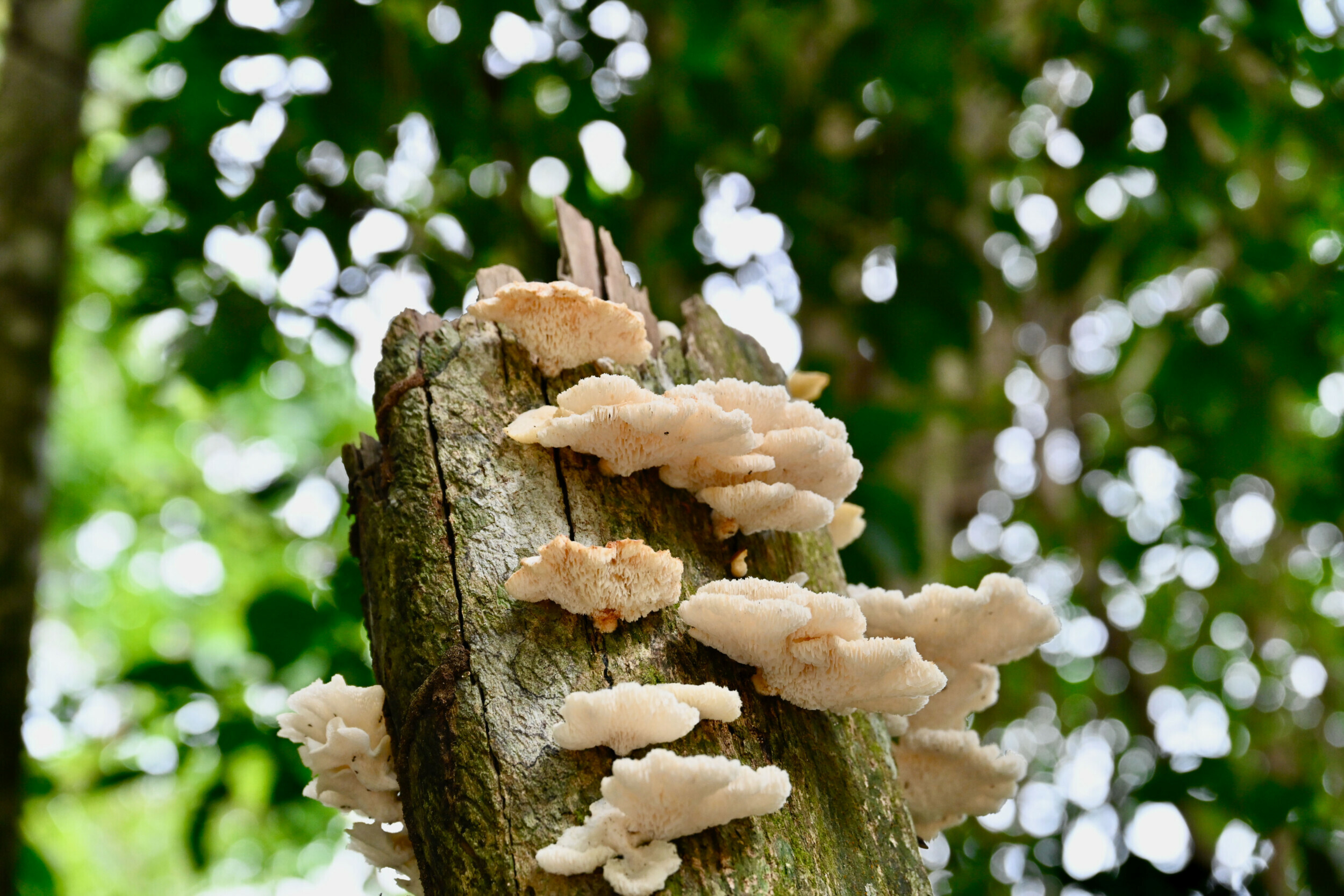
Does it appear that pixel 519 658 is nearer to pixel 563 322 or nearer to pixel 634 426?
pixel 634 426

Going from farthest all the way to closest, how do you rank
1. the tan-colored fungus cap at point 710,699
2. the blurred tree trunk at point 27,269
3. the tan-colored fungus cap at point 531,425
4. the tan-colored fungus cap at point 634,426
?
the blurred tree trunk at point 27,269, the tan-colored fungus cap at point 531,425, the tan-colored fungus cap at point 634,426, the tan-colored fungus cap at point 710,699

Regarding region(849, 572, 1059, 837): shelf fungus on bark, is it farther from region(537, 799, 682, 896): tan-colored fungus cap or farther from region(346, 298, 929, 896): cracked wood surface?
region(537, 799, 682, 896): tan-colored fungus cap

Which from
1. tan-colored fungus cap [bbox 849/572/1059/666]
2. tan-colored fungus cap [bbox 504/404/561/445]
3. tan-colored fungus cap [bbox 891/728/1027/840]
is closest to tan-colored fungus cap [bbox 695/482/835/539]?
tan-colored fungus cap [bbox 849/572/1059/666]

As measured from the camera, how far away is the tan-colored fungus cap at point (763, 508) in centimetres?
186

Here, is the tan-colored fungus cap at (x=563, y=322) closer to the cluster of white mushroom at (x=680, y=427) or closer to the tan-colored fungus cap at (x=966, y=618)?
the cluster of white mushroom at (x=680, y=427)

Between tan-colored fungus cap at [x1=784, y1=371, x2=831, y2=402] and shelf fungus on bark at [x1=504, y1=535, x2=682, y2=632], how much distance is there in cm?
119

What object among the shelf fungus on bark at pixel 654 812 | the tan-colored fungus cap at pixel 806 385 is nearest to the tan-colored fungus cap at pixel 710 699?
the shelf fungus on bark at pixel 654 812

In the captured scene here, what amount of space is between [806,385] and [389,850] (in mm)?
1653

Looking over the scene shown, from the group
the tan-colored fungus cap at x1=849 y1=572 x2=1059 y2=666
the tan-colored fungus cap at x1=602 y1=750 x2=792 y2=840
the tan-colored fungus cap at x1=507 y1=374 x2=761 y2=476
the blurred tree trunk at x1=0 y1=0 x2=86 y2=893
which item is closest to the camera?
the tan-colored fungus cap at x1=602 y1=750 x2=792 y2=840

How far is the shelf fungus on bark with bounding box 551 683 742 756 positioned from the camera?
1439 millimetres

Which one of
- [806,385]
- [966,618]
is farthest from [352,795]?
[806,385]

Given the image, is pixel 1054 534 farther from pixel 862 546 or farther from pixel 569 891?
pixel 569 891

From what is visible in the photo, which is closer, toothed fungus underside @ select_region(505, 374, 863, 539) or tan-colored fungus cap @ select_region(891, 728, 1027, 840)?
toothed fungus underside @ select_region(505, 374, 863, 539)

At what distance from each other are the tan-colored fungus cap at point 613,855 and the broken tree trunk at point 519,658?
0.16 feet
